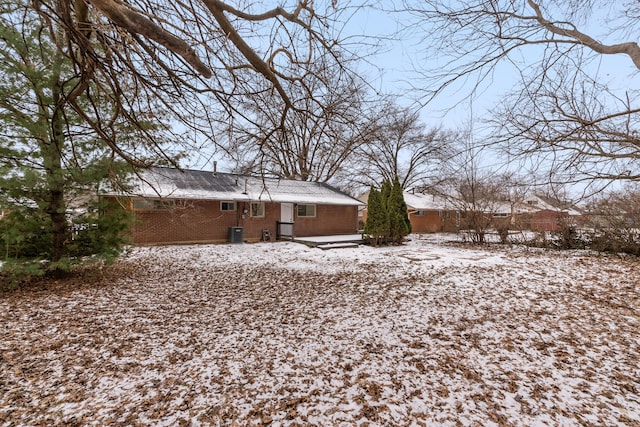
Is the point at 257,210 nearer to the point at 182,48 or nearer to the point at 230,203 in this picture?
the point at 230,203

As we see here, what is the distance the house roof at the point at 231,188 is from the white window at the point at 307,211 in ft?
2.01

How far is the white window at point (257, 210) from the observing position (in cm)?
1584

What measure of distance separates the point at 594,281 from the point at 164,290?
10538mm

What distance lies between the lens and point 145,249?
475 inches

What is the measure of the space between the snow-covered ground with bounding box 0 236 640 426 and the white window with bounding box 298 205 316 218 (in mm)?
10297

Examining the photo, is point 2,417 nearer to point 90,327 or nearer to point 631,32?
point 90,327

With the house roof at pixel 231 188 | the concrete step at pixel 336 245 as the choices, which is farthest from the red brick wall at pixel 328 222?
the concrete step at pixel 336 245

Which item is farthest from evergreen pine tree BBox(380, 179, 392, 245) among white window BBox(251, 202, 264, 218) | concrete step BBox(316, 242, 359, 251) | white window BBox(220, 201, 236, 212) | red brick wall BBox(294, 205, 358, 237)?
white window BBox(220, 201, 236, 212)

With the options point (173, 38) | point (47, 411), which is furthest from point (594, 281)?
point (47, 411)

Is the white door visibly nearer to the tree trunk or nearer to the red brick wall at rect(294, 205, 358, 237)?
the red brick wall at rect(294, 205, 358, 237)

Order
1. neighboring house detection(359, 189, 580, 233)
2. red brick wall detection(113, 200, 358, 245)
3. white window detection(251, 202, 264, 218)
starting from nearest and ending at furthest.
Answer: red brick wall detection(113, 200, 358, 245)
neighboring house detection(359, 189, 580, 233)
white window detection(251, 202, 264, 218)

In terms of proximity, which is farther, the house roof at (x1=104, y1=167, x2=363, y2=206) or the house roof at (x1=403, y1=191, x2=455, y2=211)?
Result: the house roof at (x1=403, y1=191, x2=455, y2=211)

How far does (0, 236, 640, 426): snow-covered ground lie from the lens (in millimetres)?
2725

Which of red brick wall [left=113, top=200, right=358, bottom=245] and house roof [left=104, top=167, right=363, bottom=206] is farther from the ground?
house roof [left=104, top=167, right=363, bottom=206]
